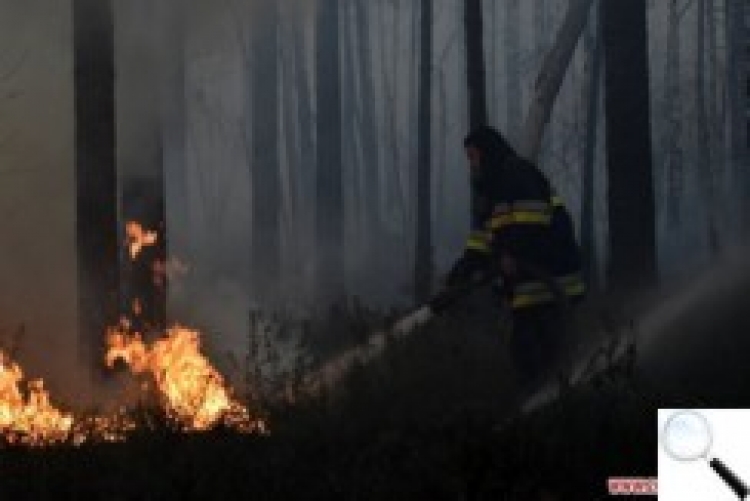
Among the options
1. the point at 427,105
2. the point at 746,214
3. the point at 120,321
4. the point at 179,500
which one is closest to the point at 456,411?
the point at 179,500

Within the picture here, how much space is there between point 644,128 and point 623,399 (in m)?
3.87

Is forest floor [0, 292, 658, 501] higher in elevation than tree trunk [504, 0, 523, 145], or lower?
lower

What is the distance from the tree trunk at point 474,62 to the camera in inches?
538

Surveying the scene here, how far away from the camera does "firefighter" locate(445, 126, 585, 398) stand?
25.8 feet

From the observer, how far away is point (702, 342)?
9031 millimetres

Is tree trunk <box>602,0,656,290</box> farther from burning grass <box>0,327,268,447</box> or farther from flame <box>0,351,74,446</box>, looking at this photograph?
flame <box>0,351,74,446</box>

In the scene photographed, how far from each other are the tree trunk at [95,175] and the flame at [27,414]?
888 mm

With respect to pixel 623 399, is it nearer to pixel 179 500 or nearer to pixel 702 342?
pixel 702 342

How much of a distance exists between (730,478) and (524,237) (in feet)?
12.5

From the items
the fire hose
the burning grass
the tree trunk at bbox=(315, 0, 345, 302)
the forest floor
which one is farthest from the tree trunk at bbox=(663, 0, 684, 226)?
the forest floor

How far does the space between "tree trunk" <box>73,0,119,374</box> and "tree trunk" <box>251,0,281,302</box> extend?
10.8m

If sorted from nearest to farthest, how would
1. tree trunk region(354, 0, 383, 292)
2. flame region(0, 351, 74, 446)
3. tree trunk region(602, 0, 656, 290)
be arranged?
1. flame region(0, 351, 74, 446)
2. tree trunk region(602, 0, 656, 290)
3. tree trunk region(354, 0, 383, 292)

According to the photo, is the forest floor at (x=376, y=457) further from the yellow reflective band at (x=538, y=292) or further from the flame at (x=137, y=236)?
the flame at (x=137, y=236)

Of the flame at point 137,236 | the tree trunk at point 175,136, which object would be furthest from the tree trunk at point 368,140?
the flame at point 137,236
